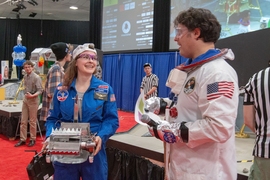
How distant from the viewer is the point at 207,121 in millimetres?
1122

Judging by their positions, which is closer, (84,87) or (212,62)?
(212,62)

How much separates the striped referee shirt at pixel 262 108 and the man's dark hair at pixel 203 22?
0.31 metres

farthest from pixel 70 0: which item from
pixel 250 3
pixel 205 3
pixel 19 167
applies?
pixel 19 167

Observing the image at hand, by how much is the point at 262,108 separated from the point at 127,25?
8.40 m

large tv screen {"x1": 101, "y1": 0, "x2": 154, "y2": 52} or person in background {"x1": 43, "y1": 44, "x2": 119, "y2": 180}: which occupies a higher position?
large tv screen {"x1": 101, "y1": 0, "x2": 154, "y2": 52}

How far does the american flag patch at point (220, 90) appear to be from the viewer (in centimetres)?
111

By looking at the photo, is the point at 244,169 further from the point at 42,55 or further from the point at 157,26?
the point at 42,55

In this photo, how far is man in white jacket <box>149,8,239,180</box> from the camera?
112 cm

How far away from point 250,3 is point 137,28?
12.5ft

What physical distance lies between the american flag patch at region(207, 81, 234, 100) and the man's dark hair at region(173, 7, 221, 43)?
235 mm

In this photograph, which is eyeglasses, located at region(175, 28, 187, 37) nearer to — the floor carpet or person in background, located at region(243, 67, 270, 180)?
person in background, located at region(243, 67, 270, 180)

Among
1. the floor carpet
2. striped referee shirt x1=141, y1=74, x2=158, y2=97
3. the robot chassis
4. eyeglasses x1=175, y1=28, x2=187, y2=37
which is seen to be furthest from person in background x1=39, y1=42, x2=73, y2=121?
striped referee shirt x1=141, y1=74, x2=158, y2=97

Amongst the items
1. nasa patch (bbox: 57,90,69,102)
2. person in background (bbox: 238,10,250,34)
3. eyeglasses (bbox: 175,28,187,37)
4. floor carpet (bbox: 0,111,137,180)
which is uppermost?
person in background (bbox: 238,10,250,34)

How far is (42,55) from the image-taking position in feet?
31.1
